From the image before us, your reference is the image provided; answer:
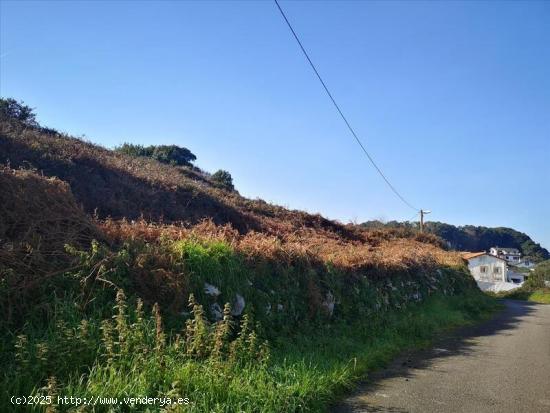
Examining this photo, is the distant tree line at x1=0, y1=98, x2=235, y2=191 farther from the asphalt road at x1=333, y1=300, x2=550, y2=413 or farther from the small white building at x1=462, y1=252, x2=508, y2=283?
the small white building at x1=462, y1=252, x2=508, y2=283

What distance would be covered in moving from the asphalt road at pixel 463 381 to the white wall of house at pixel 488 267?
208 ft

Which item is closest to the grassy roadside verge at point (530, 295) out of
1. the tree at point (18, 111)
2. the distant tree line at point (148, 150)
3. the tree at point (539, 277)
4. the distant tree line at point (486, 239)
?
the tree at point (539, 277)

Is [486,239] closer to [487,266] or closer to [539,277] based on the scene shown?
[487,266]

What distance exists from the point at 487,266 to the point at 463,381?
69.2 m

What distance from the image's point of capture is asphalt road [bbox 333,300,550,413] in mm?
5262

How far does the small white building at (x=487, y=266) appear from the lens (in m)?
67.5

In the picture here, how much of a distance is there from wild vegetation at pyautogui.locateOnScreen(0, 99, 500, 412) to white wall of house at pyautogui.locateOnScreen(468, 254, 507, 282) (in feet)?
207

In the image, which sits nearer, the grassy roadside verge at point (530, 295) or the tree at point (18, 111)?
the tree at point (18, 111)

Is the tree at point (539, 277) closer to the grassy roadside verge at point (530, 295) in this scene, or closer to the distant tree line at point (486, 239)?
the grassy roadside verge at point (530, 295)

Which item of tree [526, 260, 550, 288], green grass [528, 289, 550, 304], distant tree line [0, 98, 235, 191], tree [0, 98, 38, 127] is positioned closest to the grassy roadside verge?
green grass [528, 289, 550, 304]

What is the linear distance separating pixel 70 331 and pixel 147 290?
1.46 metres

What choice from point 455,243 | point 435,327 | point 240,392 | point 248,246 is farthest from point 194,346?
point 455,243

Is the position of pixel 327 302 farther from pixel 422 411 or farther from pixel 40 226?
pixel 40 226

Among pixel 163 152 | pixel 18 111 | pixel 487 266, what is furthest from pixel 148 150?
pixel 487 266
